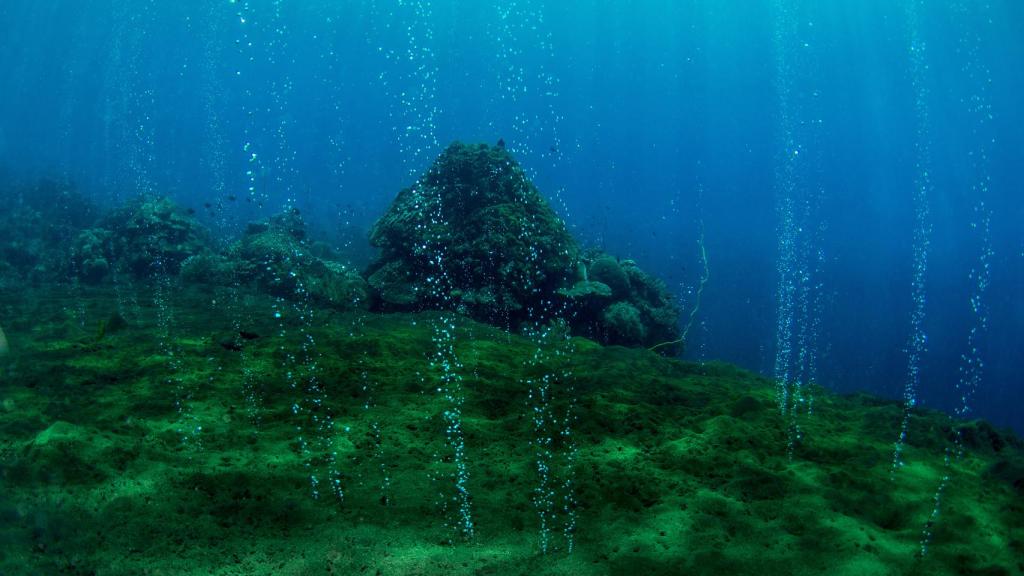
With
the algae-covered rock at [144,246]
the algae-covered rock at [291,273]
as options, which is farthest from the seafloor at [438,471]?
the algae-covered rock at [144,246]

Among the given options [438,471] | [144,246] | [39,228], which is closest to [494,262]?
[438,471]

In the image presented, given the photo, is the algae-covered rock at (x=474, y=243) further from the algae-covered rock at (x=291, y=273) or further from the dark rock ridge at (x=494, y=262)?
the algae-covered rock at (x=291, y=273)

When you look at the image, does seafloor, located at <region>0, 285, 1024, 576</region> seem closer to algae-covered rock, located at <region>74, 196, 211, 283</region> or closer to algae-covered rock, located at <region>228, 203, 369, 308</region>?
algae-covered rock, located at <region>228, 203, 369, 308</region>

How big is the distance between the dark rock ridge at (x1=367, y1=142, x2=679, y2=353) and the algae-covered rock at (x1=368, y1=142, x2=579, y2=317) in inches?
0.9

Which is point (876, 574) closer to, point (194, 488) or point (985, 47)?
point (194, 488)

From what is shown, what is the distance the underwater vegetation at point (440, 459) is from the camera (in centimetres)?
337

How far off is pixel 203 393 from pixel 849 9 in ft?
240

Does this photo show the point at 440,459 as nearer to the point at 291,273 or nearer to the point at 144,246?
the point at 291,273

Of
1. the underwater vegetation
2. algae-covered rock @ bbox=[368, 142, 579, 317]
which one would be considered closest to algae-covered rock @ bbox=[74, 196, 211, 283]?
the underwater vegetation

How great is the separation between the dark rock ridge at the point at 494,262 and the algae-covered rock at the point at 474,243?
0.08 ft

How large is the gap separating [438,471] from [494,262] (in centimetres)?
697

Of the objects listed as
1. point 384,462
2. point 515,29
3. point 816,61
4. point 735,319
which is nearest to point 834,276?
point 735,319

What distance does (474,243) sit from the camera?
11180 millimetres

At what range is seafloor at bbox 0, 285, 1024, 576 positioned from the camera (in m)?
3.34
